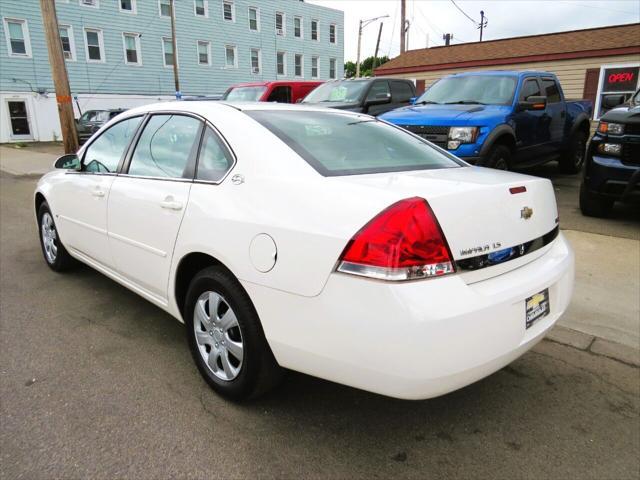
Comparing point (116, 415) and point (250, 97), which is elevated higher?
point (250, 97)

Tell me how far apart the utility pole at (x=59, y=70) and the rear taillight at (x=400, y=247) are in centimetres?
1067

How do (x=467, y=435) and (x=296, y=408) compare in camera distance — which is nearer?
(x=467, y=435)

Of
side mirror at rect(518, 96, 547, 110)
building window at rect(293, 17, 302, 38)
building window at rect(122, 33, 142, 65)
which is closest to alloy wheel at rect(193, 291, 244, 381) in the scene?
side mirror at rect(518, 96, 547, 110)

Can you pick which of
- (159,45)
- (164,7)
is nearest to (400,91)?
(159,45)

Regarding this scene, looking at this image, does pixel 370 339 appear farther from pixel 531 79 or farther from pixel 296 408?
pixel 531 79

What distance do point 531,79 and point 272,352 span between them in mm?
7089

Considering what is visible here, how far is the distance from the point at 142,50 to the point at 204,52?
145 inches

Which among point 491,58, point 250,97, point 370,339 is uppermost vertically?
point 491,58

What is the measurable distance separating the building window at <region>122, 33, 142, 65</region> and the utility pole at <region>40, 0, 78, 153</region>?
55.3ft

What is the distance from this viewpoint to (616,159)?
5781mm

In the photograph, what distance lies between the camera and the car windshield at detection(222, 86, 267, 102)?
11086mm

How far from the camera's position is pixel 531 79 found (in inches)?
303

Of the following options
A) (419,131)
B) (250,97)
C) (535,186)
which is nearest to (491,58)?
(250,97)

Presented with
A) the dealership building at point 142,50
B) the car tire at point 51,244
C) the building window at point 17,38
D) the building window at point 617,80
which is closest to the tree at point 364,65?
the dealership building at point 142,50
